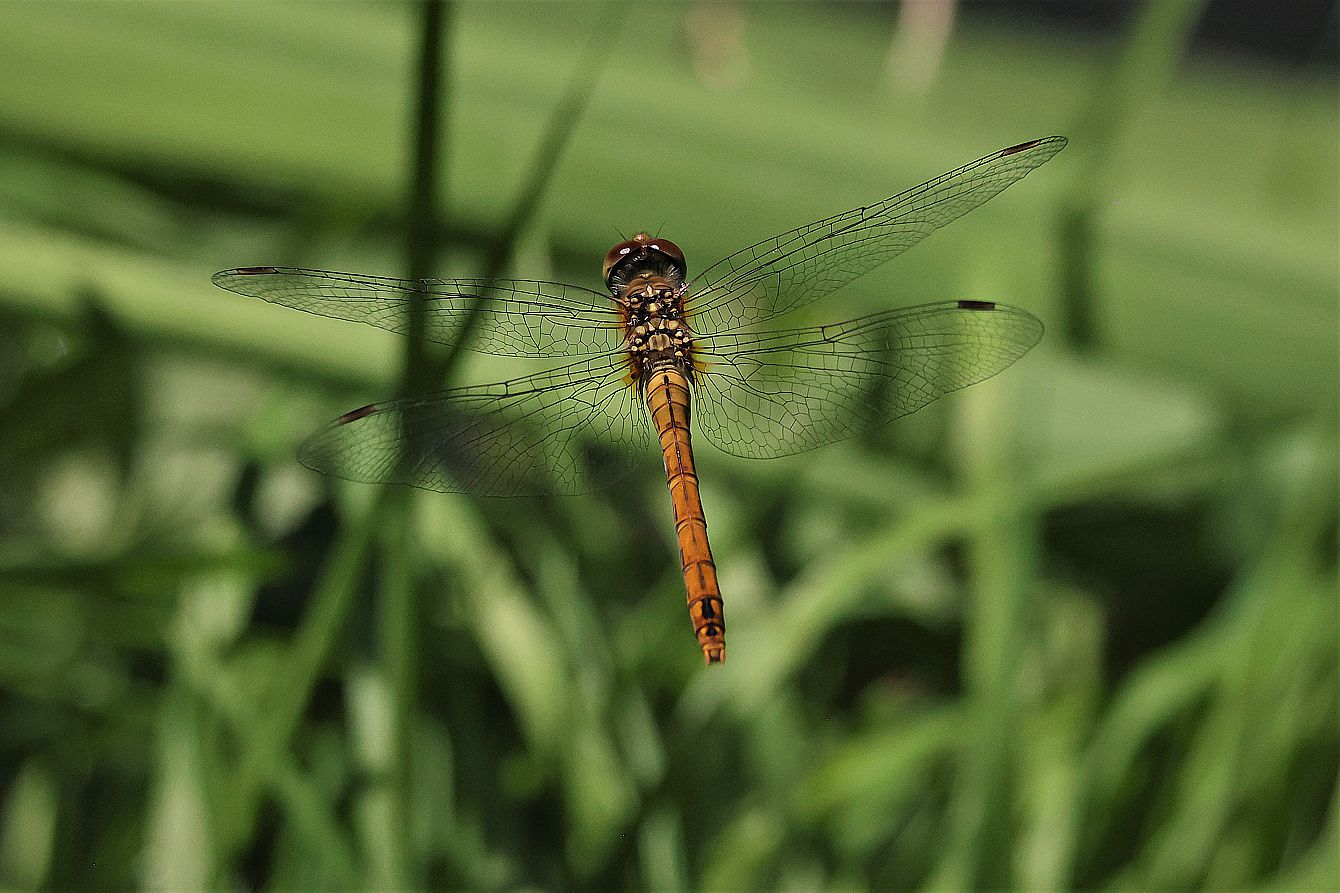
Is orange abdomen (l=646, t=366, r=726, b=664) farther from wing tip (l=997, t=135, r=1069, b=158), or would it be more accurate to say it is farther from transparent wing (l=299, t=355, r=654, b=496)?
wing tip (l=997, t=135, r=1069, b=158)

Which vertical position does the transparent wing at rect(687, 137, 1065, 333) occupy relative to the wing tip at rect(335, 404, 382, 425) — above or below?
above

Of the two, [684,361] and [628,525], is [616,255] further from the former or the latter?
[628,525]

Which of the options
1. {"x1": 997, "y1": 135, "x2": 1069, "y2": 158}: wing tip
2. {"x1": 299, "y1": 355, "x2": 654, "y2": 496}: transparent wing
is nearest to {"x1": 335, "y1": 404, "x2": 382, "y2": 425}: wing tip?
{"x1": 299, "y1": 355, "x2": 654, "y2": 496}: transparent wing

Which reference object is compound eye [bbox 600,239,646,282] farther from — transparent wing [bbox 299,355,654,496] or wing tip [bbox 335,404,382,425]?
wing tip [bbox 335,404,382,425]

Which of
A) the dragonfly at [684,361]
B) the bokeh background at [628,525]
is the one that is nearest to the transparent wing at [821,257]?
the dragonfly at [684,361]

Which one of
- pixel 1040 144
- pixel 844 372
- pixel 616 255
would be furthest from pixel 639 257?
pixel 1040 144

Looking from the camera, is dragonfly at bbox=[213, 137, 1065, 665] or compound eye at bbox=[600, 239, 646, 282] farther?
compound eye at bbox=[600, 239, 646, 282]

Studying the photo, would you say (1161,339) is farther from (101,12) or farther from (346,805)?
(101,12)

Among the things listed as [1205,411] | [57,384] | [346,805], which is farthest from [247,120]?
[1205,411]
